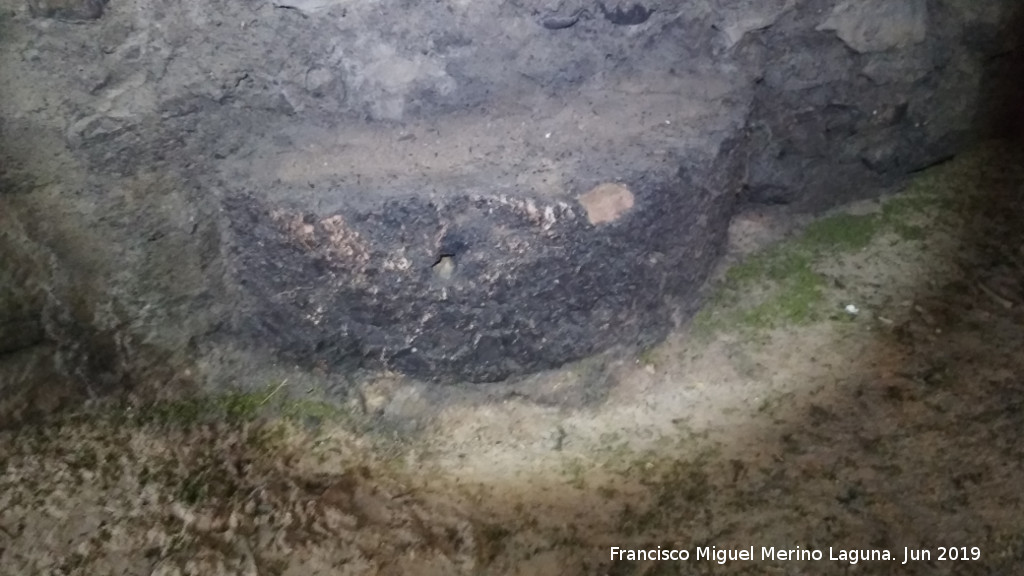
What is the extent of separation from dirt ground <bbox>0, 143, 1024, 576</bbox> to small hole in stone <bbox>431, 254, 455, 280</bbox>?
0.20 m

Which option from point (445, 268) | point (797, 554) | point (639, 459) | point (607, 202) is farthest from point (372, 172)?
point (797, 554)

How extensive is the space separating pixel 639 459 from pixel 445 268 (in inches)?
15.3

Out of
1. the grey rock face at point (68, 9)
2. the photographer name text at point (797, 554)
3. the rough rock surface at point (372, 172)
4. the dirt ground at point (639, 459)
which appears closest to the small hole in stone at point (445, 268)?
the rough rock surface at point (372, 172)

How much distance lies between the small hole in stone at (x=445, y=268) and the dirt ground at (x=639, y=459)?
0.65ft

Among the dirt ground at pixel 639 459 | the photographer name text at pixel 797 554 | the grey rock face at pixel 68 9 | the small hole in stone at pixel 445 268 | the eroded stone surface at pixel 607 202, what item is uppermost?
the grey rock face at pixel 68 9

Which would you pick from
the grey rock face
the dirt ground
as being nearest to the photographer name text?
the dirt ground

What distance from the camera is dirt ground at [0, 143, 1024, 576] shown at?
107cm

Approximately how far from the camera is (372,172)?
1.20m

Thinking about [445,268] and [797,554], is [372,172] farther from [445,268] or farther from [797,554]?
[797,554]

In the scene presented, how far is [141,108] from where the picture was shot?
115 centimetres

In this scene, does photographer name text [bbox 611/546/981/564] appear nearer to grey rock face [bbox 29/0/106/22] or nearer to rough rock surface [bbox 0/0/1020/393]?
rough rock surface [bbox 0/0/1020/393]

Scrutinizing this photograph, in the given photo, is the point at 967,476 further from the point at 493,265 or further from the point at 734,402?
the point at 493,265

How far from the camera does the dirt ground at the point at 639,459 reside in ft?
3.52

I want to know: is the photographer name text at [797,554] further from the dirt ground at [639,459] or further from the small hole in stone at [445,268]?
the small hole in stone at [445,268]
